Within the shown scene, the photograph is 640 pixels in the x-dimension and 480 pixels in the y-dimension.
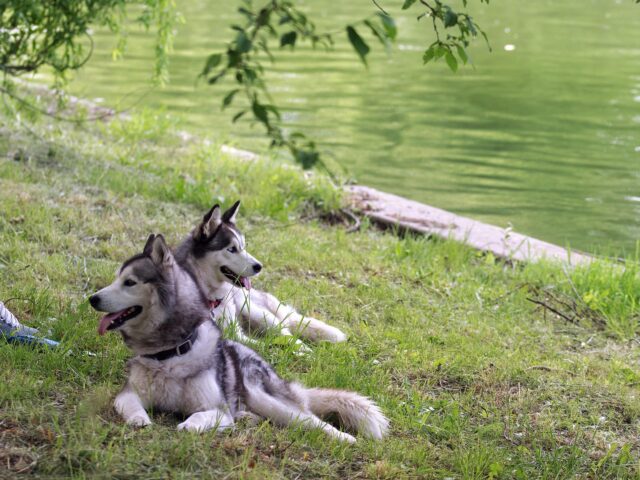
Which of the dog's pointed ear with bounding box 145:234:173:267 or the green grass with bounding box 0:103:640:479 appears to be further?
the dog's pointed ear with bounding box 145:234:173:267

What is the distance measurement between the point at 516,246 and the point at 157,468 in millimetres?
5701

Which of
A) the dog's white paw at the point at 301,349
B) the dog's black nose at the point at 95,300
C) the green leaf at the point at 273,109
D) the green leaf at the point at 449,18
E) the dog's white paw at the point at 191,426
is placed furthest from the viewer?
the dog's white paw at the point at 301,349

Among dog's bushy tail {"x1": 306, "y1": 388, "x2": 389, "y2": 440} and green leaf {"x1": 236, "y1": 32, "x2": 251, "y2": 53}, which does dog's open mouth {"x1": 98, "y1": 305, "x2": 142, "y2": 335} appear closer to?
dog's bushy tail {"x1": 306, "y1": 388, "x2": 389, "y2": 440}

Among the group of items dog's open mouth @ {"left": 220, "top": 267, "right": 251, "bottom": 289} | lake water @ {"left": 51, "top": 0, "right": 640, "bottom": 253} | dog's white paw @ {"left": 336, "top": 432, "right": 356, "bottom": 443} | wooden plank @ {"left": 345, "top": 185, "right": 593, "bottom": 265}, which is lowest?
lake water @ {"left": 51, "top": 0, "right": 640, "bottom": 253}

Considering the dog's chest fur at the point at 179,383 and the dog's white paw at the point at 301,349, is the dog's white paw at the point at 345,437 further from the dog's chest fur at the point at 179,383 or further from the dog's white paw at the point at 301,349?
the dog's white paw at the point at 301,349

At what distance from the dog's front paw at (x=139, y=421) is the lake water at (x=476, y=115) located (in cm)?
430

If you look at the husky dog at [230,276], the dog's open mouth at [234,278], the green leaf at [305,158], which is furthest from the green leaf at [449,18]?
the dog's open mouth at [234,278]

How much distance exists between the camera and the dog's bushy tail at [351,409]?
4930 millimetres

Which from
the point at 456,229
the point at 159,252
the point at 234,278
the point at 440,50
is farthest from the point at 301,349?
the point at 456,229

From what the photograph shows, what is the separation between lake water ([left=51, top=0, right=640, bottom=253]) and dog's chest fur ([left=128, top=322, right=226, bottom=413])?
3974mm

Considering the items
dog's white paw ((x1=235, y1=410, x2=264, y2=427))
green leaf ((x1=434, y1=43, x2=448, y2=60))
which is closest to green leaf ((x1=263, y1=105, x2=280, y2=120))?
green leaf ((x1=434, y1=43, x2=448, y2=60))

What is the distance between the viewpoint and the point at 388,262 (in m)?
8.23

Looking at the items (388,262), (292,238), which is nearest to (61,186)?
(292,238)

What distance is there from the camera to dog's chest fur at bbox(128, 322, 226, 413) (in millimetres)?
4762
